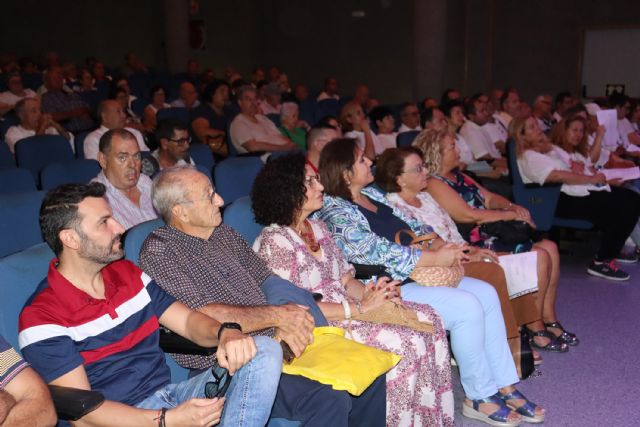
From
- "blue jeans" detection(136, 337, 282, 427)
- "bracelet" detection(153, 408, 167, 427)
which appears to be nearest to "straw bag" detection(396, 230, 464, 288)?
"blue jeans" detection(136, 337, 282, 427)

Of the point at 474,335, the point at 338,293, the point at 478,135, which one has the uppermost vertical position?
the point at 478,135

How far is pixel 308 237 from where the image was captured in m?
2.73

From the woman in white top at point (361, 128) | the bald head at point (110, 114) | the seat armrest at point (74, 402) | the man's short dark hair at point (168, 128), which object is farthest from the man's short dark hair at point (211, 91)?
the seat armrest at point (74, 402)

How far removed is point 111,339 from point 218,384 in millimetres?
314

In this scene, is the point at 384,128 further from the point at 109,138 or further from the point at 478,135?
the point at 109,138

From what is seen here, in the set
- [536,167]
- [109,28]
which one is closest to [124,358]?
[536,167]

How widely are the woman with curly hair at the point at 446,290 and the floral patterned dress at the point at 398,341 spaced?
16cm

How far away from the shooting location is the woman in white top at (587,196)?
186 inches

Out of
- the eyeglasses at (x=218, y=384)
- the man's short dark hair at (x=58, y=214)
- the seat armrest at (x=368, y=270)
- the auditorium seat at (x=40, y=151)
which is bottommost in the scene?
the seat armrest at (x=368, y=270)

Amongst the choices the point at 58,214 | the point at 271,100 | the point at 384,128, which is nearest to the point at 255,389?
the point at 58,214

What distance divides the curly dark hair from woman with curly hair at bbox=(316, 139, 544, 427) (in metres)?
0.37

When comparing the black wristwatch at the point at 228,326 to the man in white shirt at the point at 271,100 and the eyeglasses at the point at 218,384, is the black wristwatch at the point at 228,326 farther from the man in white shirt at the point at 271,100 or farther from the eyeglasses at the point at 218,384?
the man in white shirt at the point at 271,100

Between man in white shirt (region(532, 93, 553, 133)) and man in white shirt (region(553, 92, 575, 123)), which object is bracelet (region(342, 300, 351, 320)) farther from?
man in white shirt (region(553, 92, 575, 123))

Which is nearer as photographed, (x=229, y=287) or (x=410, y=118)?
(x=229, y=287)
